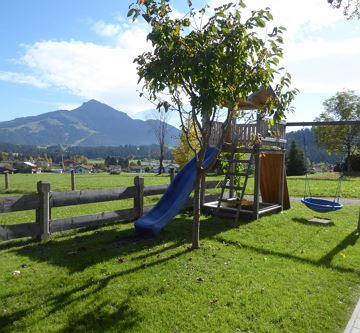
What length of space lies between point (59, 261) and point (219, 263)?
2.98m

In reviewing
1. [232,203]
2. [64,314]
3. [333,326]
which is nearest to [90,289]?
[64,314]

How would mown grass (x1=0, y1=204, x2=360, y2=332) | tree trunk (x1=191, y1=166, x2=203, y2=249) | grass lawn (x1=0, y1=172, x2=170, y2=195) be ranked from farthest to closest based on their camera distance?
1. grass lawn (x1=0, y1=172, x2=170, y2=195)
2. tree trunk (x1=191, y1=166, x2=203, y2=249)
3. mown grass (x1=0, y1=204, x2=360, y2=332)

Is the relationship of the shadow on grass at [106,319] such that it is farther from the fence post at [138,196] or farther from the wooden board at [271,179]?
the wooden board at [271,179]

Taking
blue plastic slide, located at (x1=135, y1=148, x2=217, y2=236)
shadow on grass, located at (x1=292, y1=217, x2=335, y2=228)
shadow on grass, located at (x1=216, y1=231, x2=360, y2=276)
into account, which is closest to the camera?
shadow on grass, located at (x1=216, y1=231, x2=360, y2=276)

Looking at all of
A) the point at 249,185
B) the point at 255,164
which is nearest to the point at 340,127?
the point at 249,185

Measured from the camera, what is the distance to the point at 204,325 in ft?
15.2

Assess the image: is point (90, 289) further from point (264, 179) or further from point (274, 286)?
point (264, 179)

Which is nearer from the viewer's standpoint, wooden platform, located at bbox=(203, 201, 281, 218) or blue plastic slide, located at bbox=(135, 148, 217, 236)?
blue plastic slide, located at bbox=(135, 148, 217, 236)

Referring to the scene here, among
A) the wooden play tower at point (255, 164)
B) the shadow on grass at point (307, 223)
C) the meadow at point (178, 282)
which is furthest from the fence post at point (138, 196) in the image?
the shadow on grass at point (307, 223)

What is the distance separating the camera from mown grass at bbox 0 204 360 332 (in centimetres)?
474

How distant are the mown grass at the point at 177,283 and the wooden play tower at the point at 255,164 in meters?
2.55

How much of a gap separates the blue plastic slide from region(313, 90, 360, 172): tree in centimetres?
3568

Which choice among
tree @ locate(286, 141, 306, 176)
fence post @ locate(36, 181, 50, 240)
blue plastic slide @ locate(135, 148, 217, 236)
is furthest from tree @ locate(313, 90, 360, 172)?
fence post @ locate(36, 181, 50, 240)

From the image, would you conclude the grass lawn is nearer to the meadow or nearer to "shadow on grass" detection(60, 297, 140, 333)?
the meadow
